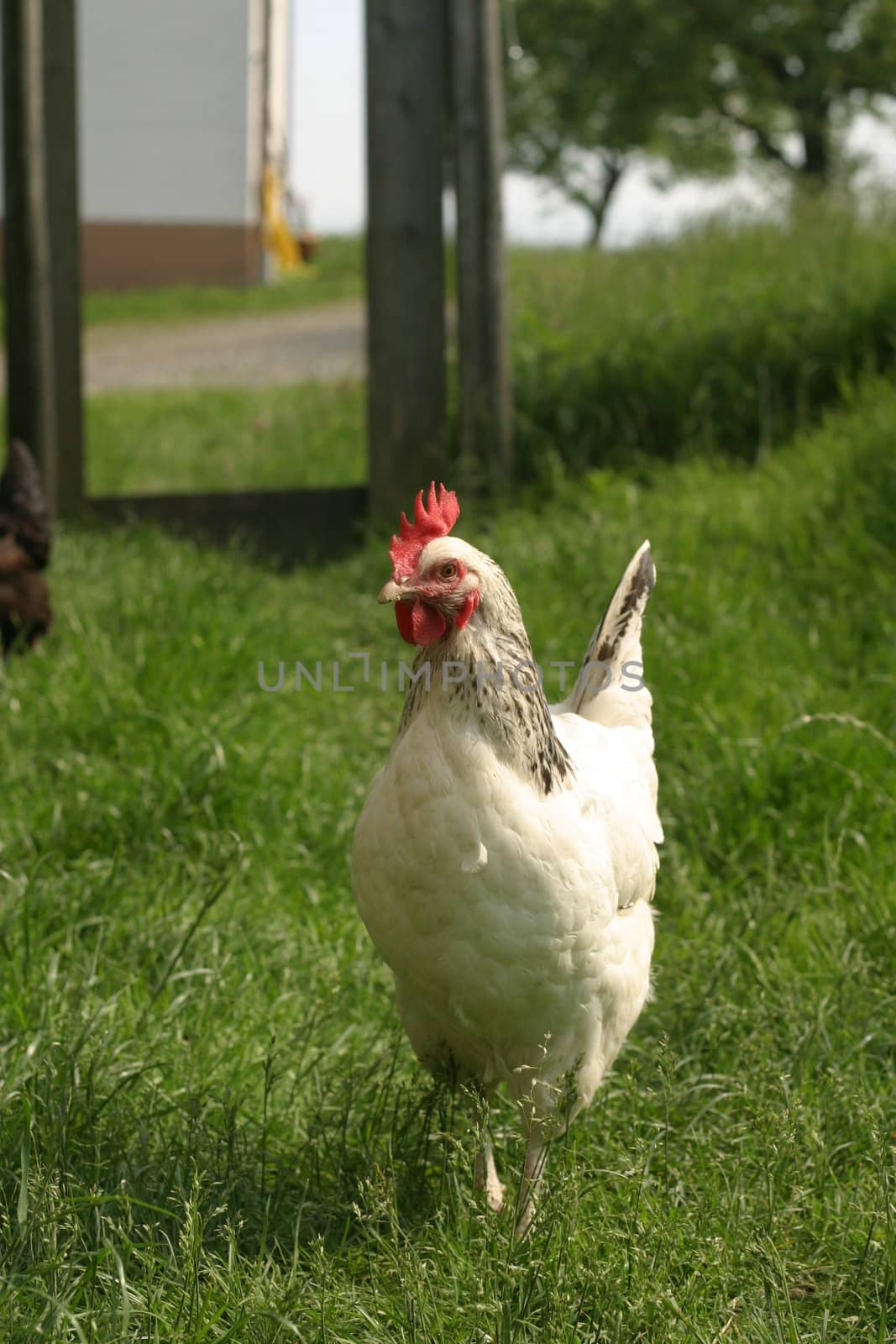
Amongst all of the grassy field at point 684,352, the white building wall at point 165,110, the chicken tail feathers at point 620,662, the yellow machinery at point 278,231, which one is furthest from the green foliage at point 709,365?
the yellow machinery at point 278,231

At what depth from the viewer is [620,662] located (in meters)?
2.62

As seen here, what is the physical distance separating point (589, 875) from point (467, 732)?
311mm

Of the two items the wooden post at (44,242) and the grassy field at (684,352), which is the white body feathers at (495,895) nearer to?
the grassy field at (684,352)

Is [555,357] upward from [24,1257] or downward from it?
upward

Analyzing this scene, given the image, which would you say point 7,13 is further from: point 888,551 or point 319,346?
point 319,346

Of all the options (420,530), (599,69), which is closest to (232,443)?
(420,530)

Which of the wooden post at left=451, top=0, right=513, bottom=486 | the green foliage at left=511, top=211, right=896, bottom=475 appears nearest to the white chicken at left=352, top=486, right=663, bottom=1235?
the wooden post at left=451, top=0, right=513, bottom=486

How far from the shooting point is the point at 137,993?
264 centimetres

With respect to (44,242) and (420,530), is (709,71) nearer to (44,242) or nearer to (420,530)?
(44,242)

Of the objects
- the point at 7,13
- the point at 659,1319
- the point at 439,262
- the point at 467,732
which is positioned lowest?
the point at 659,1319

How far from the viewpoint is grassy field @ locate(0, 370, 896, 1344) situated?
1.89 meters

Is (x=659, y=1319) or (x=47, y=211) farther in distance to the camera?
(x=47, y=211)

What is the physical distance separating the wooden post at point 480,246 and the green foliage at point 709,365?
25 centimetres

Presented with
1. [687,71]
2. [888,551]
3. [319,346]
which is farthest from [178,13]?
[888,551]
